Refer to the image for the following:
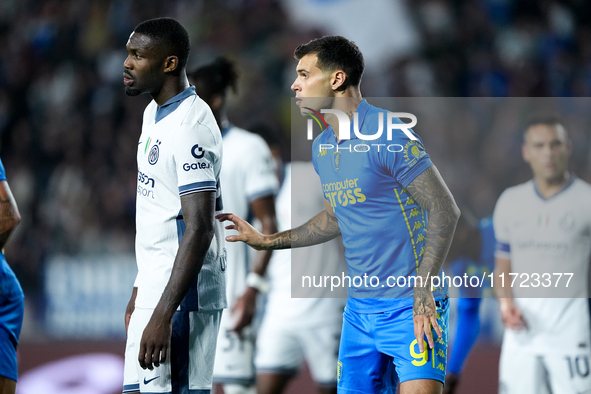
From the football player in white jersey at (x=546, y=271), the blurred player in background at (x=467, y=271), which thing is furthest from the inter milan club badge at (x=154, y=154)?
the blurred player in background at (x=467, y=271)

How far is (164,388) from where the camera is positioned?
103 inches

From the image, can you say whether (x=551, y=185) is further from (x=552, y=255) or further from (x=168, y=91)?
(x=168, y=91)

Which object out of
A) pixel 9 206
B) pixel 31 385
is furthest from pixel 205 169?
pixel 31 385

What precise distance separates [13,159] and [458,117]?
5734 millimetres

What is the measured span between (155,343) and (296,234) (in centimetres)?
99

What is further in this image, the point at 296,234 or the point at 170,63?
the point at 296,234

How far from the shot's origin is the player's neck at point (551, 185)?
4.57m

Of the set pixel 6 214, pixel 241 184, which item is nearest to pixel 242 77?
pixel 241 184

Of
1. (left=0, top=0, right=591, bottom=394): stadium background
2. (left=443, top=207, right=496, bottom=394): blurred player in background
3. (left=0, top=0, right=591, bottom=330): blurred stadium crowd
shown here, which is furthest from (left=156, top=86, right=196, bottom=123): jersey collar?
(left=0, top=0, right=591, bottom=330): blurred stadium crowd

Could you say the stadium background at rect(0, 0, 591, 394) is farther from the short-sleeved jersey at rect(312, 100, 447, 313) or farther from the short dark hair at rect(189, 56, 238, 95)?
the short-sleeved jersey at rect(312, 100, 447, 313)

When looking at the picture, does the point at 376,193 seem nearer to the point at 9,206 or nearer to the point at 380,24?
the point at 9,206

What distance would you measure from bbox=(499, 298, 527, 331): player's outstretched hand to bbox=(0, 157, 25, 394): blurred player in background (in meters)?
2.76

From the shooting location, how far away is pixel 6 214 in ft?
11.4

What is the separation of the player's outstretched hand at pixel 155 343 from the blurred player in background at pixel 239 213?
207 centimetres
